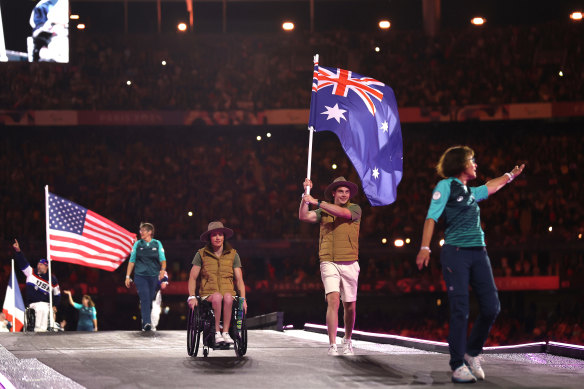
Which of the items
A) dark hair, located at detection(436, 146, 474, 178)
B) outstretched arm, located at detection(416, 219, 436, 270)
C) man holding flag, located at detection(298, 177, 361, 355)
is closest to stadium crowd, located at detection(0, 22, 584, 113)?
man holding flag, located at detection(298, 177, 361, 355)

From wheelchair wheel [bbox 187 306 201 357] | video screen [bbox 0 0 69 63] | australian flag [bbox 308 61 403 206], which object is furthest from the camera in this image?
video screen [bbox 0 0 69 63]

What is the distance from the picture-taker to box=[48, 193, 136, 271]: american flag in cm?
1680

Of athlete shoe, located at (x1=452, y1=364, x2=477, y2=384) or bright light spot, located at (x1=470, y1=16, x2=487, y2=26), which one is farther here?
bright light spot, located at (x1=470, y1=16, x2=487, y2=26)

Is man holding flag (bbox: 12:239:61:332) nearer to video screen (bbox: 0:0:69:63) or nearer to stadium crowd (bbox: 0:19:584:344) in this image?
stadium crowd (bbox: 0:19:584:344)

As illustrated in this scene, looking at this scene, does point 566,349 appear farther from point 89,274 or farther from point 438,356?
point 89,274

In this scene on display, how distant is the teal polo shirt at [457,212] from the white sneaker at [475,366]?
0.89 meters

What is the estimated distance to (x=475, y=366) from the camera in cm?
698

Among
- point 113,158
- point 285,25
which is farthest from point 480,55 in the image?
point 113,158

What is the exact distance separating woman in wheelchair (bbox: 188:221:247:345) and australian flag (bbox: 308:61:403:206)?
5.75 ft

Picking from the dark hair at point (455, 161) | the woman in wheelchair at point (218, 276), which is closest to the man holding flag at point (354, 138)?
the woman in wheelchair at point (218, 276)

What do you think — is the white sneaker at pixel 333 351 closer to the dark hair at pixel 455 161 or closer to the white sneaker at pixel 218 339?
the white sneaker at pixel 218 339

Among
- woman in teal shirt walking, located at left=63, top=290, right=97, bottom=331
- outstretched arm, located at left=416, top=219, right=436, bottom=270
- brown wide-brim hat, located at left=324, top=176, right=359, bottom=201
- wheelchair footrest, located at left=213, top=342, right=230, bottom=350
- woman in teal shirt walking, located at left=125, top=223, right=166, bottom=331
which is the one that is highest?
brown wide-brim hat, located at left=324, top=176, right=359, bottom=201

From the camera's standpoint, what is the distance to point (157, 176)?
30.8m

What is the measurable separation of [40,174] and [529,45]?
698 inches
